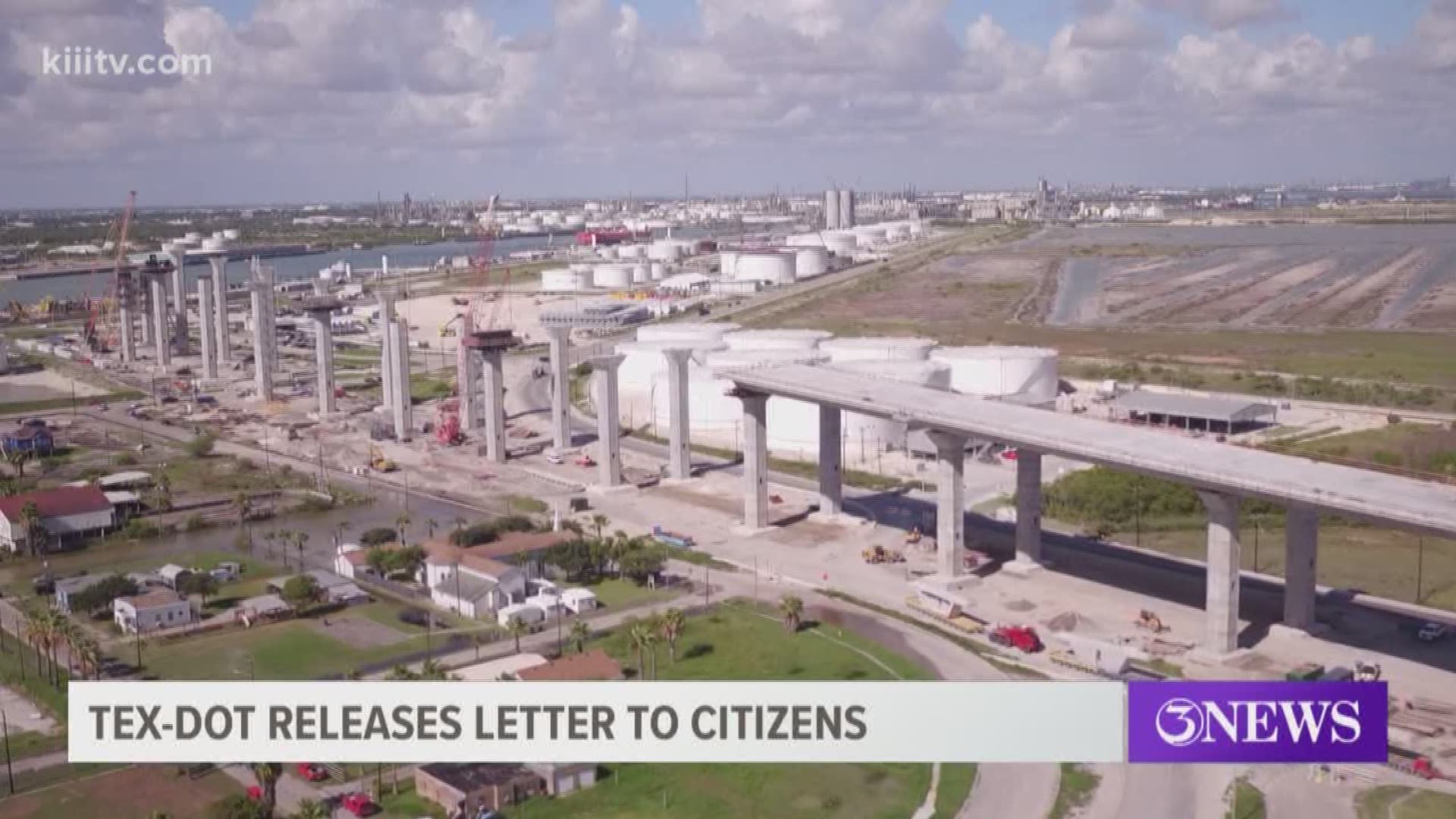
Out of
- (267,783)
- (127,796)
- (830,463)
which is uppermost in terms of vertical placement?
(830,463)

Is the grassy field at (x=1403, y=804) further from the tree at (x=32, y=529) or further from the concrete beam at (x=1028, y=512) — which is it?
the tree at (x=32, y=529)

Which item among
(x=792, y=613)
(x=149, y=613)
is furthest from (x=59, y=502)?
(x=792, y=613)

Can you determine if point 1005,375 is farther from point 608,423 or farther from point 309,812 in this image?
point 309,812

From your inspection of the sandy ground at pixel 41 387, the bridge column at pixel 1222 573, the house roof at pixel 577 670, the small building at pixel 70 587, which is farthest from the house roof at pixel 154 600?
the sandy ground at pixel 41 387

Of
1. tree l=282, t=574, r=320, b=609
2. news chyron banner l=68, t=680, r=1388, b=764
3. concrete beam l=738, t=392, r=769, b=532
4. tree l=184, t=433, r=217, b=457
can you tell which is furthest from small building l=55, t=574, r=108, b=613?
news chyron banner l=68, t=680, r=1388, b=764

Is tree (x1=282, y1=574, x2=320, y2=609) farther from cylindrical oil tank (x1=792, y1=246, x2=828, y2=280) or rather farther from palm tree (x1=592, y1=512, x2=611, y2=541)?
cylindrical oil tank (x1=792, y1=246, x2=828, y2=280)
